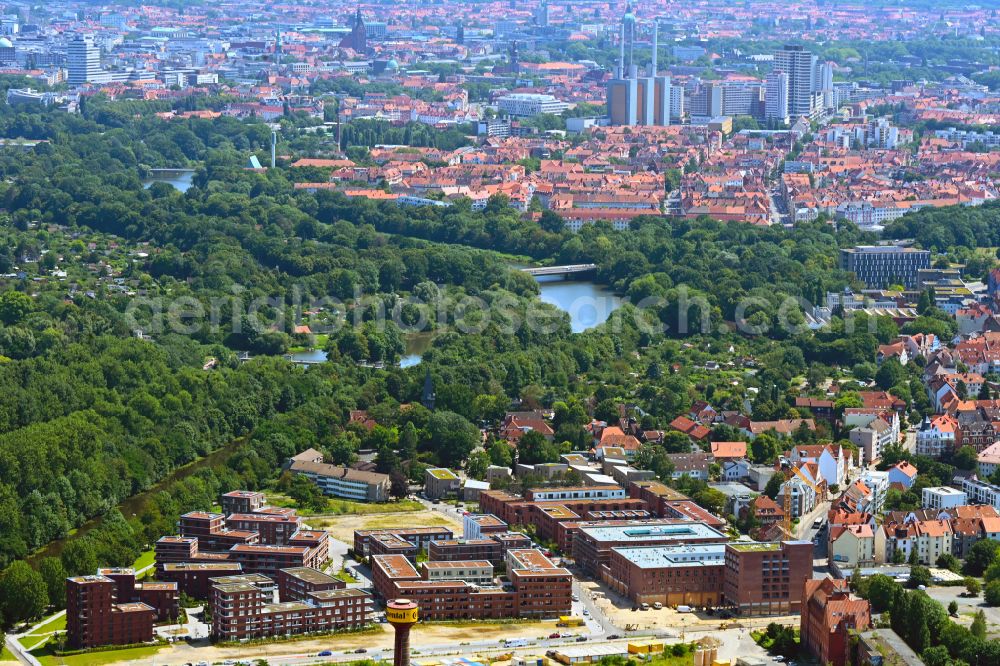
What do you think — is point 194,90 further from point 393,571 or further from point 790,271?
point 393,571

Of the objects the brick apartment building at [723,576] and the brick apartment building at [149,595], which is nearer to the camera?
the brick apartment building at [149,595]

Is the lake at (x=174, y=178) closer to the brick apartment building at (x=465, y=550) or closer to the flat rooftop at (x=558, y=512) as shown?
the flat rooftop at (x=558, y=512)

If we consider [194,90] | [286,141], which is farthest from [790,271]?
[194,90]

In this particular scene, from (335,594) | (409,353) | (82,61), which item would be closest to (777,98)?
(82,61)

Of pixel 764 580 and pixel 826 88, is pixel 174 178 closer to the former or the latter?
pixel 826 88

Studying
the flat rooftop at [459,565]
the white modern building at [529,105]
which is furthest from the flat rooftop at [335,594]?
the white modern building at [529,105]
